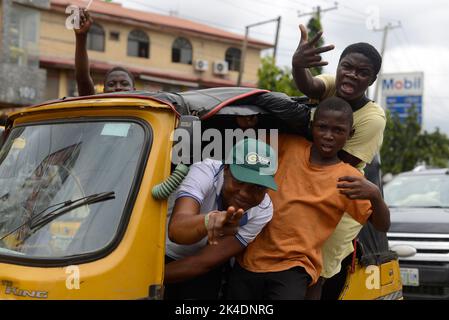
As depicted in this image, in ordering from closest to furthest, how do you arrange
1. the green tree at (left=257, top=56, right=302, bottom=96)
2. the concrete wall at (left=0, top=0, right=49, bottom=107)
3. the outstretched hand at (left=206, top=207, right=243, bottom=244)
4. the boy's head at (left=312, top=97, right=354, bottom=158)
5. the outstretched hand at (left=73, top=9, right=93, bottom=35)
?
the outstretched hand at (left=206, top=207, right=243, bottom=244) → the boy's head at (left=312, top=97, right=354, bottom=158) → the outstretched hand at (left=73, top=9, right=93, bottom=35) → the concrete wall at (left=0, top=0, right=49, bottom=107) → the green tree at (left=257, top=56, right=302, bottom=96)

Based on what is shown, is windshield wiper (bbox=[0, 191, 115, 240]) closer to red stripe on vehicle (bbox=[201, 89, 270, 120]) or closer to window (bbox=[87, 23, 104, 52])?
red stripe on vehicle (bbox=[201, 89, 270, 120])

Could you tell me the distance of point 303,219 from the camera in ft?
9.39

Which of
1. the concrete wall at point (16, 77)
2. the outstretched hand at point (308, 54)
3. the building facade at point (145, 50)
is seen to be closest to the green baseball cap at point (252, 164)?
the outstretched hand at point (308, 54)

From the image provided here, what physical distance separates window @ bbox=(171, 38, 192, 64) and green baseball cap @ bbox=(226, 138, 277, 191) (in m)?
31.2

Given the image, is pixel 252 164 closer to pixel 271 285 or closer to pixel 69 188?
pixel 271 285

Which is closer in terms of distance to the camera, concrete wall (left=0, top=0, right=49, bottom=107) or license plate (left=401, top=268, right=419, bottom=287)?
license plate (left=401, top=268, right=419, bottom=287)

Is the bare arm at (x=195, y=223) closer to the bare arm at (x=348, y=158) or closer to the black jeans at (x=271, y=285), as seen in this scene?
the black jeans at (x=271, y=285)

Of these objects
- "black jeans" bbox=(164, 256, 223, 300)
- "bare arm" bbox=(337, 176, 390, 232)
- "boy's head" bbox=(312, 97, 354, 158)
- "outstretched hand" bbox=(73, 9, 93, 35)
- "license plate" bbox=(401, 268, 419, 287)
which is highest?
"outstretched hand" bbox=(73, 9, 93, 35)

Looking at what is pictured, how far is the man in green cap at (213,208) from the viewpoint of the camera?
2.53m

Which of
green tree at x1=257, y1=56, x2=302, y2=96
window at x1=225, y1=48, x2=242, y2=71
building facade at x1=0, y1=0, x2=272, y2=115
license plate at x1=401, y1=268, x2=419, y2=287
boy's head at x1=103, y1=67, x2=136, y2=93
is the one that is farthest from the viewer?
window at x1=225, y1=48, x2=242, y2=71

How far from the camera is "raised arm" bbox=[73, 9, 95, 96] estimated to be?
3629mm

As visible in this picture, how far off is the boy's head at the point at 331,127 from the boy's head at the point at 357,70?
0.32m

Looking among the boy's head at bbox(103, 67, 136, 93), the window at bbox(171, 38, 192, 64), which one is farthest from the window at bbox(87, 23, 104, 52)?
the boy's head at bbox(103, 67, 136, 93)
